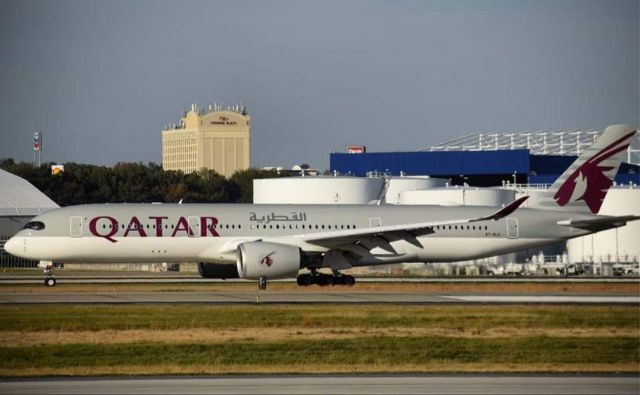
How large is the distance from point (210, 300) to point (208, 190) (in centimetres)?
9677

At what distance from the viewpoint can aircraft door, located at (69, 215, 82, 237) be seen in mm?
51812

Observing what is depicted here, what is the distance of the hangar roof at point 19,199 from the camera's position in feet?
333

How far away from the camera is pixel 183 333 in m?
33.1

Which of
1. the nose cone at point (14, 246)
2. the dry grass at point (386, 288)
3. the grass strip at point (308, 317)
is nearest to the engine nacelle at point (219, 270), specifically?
the dry grass at point (386, 288)

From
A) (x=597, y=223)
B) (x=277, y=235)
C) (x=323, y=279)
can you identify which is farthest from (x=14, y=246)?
(x=597, y=223)

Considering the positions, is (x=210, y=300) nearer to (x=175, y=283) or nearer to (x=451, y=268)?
(x=175, y=283)

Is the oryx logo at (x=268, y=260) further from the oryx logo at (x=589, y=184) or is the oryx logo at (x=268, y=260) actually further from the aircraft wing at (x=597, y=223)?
the oryx logo at (x=589, y=184)

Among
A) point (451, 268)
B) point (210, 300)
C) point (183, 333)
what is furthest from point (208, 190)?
point (183, 333)

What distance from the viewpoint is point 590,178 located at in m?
58.8

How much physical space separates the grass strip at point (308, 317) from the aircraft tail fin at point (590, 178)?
17.4 m

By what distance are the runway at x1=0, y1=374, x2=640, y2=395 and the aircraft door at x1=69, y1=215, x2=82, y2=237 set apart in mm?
27717

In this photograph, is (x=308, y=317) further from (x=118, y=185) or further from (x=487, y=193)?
(x=118, y=185)

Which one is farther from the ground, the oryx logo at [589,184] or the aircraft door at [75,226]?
the oryx logo at [589,184]

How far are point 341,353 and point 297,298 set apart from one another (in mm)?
16684
